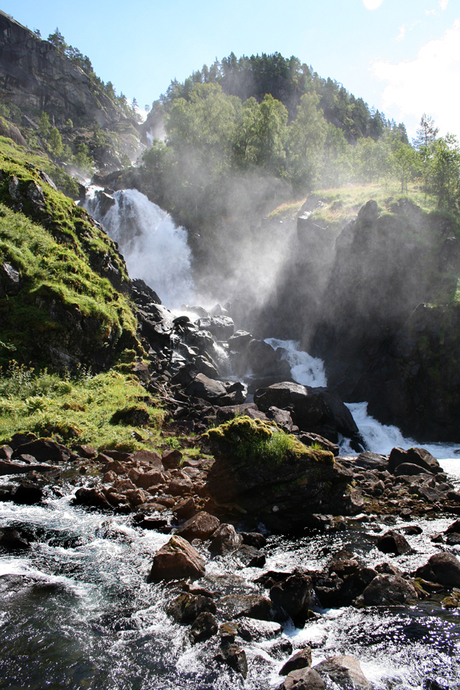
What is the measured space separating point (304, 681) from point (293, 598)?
1.71 meters

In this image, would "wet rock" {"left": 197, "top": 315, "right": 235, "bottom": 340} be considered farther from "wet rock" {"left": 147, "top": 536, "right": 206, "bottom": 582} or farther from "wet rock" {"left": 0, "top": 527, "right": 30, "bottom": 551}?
"wet rock" {"left": 147, "top": 536, "right": 206, "bottom": 582}

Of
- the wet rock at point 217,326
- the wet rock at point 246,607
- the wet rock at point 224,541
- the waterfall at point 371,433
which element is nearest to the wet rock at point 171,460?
the wet rock at point 224,541

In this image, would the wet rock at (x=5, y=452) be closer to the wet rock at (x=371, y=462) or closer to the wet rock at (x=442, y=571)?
the wet rock at (x=442, y=571)

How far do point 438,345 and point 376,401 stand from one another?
19.8ft

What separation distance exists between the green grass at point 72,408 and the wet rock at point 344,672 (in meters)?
10.4

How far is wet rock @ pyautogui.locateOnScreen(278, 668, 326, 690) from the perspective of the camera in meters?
4.35

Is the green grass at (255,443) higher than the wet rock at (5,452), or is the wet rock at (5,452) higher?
the green grass at (255,443)

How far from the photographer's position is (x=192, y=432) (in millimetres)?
18188

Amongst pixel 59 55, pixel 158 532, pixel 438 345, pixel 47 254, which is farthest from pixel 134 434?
pixel 59 55

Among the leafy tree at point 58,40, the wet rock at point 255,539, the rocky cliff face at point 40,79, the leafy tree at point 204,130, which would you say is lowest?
the wet rock at point 255,539

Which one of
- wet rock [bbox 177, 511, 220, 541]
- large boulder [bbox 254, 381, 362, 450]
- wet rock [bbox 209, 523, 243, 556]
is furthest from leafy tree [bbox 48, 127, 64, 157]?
wet rock [bbox 209, 523, 243, 556]

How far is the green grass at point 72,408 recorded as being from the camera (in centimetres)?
1391

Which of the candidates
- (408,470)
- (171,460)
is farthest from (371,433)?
(171,460)

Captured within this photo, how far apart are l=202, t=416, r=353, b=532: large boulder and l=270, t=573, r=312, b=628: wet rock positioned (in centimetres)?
349
